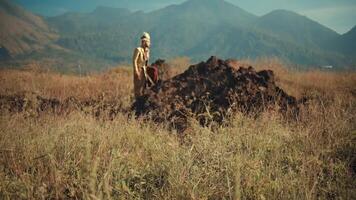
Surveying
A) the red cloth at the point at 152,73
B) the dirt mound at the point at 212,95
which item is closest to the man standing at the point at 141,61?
the red cloth at the point at 152,73

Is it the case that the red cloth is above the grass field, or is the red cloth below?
above

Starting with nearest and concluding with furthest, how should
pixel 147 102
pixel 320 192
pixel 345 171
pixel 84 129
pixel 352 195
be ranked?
1. pixel 352 195
2. pixel 320 192
3. pixel 345 171
4. pixel 84 129
5. pixel 147 102

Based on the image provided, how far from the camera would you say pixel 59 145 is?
425cm

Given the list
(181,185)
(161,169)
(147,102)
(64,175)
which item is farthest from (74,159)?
(147,102)

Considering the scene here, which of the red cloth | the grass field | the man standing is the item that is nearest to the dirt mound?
the man standing

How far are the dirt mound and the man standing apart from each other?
57 cm

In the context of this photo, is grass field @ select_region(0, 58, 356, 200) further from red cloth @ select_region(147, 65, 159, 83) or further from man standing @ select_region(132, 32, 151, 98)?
red cloth @ select_region(147, 65, 159, 83)

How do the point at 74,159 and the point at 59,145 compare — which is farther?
the point at 59,145

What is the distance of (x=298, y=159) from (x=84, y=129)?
112 inches

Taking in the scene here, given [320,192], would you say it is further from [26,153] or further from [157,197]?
[26,153]

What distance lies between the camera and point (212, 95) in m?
8.78

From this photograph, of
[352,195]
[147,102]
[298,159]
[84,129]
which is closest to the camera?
[352,195]

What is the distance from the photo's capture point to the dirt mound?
7.95 m

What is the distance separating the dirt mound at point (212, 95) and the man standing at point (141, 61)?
575 millimetres
